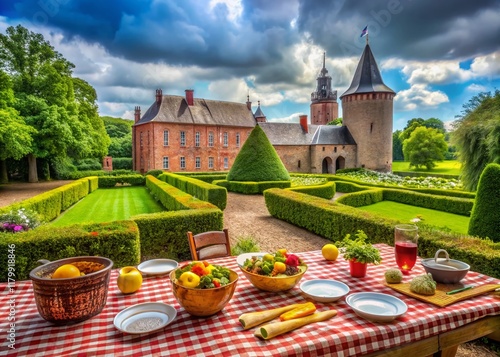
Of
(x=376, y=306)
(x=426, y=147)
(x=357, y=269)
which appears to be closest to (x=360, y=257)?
(x=357, y=269)

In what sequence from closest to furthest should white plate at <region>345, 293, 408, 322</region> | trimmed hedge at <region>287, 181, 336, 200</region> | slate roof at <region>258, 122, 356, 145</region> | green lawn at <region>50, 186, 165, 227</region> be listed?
white plate at <region>345, 293, 408, 322</region>
green lawn at <region>50, 186, 165, 227</region>
trimmed hedge at <region>287, 181, 336, 200</region>
slate roof at <region>258, 122, 356, 145</region>

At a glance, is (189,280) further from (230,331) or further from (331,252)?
(331,252)

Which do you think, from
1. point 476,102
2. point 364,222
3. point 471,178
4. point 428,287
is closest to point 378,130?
point 476,102

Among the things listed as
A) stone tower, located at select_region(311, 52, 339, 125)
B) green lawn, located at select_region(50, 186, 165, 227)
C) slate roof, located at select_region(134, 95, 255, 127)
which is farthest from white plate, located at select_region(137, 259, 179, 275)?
stone tower, located at select_region(311, 52, 339, 125)

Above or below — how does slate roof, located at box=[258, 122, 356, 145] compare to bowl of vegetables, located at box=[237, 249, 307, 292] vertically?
above

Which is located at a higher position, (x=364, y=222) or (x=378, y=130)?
(x=378, y=130)

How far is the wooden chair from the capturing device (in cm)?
351

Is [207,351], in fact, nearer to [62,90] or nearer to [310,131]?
[62,90]

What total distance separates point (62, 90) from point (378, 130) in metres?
31.6

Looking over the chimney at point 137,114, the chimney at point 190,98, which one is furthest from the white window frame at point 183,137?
the chimney at point 137,114

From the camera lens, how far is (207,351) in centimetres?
165

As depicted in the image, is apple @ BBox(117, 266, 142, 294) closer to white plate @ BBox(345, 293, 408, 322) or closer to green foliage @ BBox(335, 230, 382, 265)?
white plate @ BBox(345, 293, 408, 322)

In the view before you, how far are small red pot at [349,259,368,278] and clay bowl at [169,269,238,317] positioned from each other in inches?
47.4

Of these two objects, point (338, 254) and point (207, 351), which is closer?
point (207, 351)
